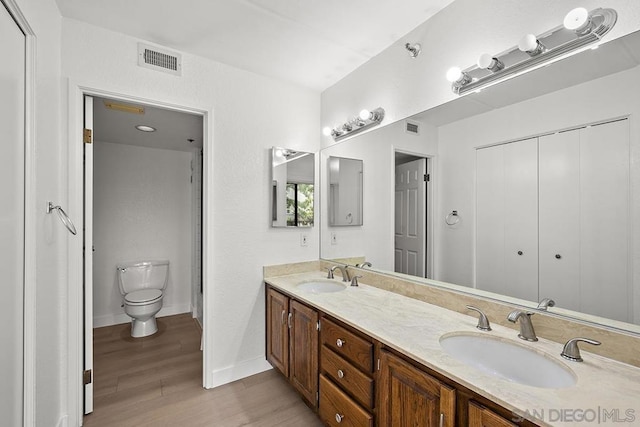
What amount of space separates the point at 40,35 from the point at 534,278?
2.54 m

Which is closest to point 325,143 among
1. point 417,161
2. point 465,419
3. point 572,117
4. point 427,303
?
point 417,161

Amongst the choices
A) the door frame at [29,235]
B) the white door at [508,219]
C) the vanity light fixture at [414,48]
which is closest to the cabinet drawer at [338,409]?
the white door at [508,219]

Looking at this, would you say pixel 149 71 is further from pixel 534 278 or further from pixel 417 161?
pixel 534 278

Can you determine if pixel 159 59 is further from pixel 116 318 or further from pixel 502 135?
pixel 116 318

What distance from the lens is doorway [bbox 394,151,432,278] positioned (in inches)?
70.7

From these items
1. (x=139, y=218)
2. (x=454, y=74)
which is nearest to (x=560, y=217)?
(x=454, y=74)

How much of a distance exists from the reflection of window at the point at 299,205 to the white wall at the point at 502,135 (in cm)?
121

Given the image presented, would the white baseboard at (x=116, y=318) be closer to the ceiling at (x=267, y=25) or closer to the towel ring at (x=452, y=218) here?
the ceiling at (x=267, y=25)

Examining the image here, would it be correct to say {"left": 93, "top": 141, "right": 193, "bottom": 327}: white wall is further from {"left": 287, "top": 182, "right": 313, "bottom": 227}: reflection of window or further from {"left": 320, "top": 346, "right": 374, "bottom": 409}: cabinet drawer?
{"left": 320, "top": 346, "right": 374, "bottom": 409}: cabinet drawer

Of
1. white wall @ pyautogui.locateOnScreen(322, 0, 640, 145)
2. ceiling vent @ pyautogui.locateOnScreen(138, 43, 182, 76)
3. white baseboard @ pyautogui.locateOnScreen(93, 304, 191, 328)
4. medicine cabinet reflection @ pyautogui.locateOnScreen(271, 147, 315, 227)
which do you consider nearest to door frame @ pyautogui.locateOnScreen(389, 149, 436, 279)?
white wall @ pyautogui.locateOnScreen(322, 0, 640, 145)

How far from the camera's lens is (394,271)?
1.99 meters

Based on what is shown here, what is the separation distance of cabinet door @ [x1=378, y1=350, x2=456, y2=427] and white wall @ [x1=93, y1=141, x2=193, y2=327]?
338cm

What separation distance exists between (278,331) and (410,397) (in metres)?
1.27

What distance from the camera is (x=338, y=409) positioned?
152cm
